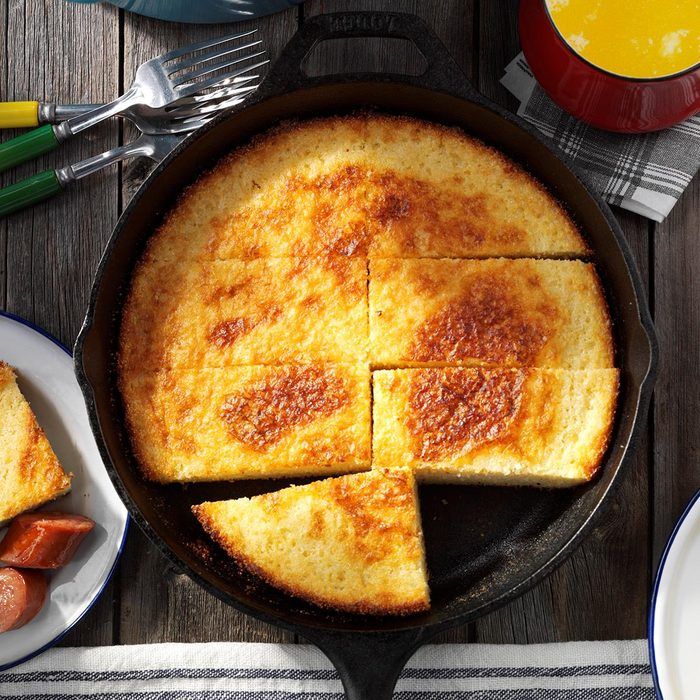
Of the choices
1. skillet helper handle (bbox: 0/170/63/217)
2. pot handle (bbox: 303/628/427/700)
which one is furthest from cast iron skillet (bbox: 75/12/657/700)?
skillet helper handle (bbox: 0/170/63/217)

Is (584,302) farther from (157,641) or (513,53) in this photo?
(157,641)

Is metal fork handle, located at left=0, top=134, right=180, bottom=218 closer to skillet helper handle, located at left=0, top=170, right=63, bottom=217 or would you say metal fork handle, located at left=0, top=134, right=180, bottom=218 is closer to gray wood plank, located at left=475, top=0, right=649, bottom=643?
skillet helper handle, located at left=0, top=170, right=63, bottom=217

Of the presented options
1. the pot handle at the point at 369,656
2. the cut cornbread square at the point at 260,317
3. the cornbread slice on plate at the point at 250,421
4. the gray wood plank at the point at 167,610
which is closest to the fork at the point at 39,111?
the cut cornbread square at the point at 260,317

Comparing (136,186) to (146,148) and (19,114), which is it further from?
(19,114)

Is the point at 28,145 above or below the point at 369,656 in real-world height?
above

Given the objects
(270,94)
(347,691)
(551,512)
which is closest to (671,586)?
(551,512)

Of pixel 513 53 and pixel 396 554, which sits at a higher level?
pixel 513 53

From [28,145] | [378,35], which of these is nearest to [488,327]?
[378,35]

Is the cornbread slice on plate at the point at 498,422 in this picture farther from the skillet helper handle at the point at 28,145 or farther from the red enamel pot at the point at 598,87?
the skillet helper handle at the point at 28,145
